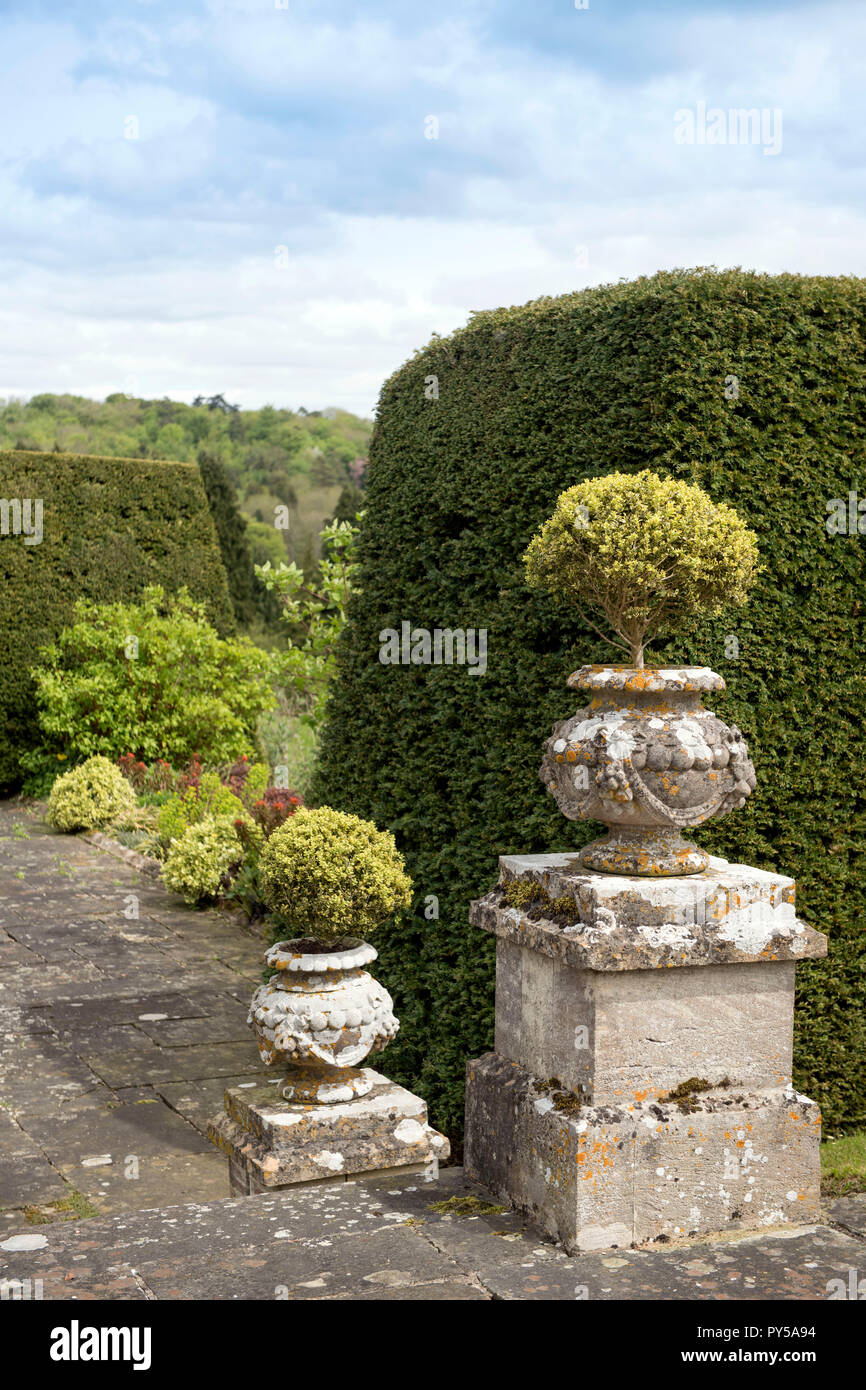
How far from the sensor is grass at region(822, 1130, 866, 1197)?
3770mm

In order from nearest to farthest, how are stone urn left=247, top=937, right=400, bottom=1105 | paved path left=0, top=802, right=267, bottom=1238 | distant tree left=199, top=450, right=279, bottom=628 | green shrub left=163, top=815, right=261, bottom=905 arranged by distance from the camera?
stone urn left=247, top=937, right=400, bottom=1105
paved path left=0, top=802, right=267, bottom=1238
green shrub left=163, top=815, right=261, bottom=905
distant tree left=199, top=450, right=279, bottom=628

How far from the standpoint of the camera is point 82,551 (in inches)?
585

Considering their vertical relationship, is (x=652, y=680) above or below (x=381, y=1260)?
above

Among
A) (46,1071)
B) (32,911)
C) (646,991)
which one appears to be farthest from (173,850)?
(646,991)

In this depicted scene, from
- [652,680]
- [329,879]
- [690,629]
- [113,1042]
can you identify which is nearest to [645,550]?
[652,680]

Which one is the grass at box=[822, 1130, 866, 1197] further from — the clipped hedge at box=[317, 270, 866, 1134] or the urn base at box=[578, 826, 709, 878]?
the urn base at box=[578, 826, 709, 878]

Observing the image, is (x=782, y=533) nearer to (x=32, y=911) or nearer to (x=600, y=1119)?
(x=600, y=1119)

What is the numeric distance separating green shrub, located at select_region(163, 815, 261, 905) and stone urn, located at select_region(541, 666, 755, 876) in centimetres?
600

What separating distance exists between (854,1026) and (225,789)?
7.63 meters

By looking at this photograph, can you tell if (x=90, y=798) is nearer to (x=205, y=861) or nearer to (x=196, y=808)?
(x=196, y=808)

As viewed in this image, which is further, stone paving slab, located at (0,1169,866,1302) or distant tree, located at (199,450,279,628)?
distant tree, located at (199,450,279,628)

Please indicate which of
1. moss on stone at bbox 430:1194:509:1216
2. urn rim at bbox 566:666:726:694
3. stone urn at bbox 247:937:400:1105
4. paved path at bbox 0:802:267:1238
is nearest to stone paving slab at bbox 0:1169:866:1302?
moss on stone at bbox 430:1194:509:1216

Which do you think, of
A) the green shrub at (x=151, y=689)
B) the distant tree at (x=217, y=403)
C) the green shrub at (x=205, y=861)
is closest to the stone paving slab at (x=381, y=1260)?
the green shrub at (x=205, y=861)

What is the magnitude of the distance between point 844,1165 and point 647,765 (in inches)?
76.4
